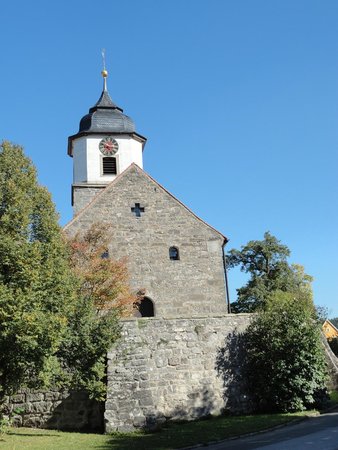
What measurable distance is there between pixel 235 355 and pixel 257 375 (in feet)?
3.09

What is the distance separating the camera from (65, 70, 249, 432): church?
48.5 feet

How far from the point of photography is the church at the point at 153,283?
1477 centimetres

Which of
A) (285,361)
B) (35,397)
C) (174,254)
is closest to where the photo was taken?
(35,397)

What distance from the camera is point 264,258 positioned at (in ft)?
150

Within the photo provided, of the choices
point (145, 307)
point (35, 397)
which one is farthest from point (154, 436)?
point (145, 307)

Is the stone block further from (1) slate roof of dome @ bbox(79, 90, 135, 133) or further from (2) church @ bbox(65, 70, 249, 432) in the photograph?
(1) slate roof of dome @ bbox(79, 90, 135, 133)

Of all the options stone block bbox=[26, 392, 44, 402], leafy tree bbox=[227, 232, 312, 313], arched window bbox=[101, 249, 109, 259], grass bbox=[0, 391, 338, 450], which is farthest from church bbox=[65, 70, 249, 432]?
leafy tree bbox=[227, 232, 312, 313]

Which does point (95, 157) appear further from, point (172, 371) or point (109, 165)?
point (172, 371)

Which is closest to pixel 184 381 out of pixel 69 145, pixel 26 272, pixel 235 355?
pixel 235 355

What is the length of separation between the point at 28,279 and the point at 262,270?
35.1m

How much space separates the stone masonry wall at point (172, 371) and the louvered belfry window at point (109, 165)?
16702mm

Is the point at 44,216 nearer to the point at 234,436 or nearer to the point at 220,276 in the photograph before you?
the point at 234,436

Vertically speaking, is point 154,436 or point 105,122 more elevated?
point 105,122

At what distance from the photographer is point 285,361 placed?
15.9 m
